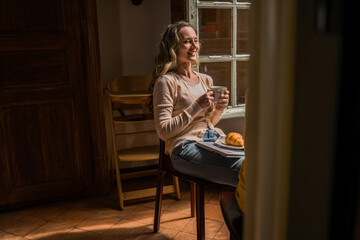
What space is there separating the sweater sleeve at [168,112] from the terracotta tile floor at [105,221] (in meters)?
0.71

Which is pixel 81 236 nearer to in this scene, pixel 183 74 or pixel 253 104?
pixel 183 74

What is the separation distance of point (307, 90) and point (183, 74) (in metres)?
1.81

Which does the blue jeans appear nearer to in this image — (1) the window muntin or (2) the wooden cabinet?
(1) the window muntin

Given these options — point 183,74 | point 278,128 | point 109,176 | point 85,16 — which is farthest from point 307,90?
point 109,176

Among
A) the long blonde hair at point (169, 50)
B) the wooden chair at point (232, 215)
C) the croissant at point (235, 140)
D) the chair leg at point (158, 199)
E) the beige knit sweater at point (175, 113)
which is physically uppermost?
the long blonde hair at point (169, 50)

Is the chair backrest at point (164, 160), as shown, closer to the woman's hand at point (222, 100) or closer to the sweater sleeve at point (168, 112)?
the sweater sleeve at point (168, 112)

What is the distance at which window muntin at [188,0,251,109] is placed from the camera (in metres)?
2.42

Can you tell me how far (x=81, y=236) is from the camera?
2.12 meters

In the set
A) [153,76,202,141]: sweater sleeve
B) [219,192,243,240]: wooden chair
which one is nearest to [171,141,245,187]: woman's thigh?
[153,76,202,141]: sweater sleeve

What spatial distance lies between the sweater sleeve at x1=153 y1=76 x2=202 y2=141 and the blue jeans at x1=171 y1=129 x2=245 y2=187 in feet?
0.32

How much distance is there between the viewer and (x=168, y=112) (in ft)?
6.02

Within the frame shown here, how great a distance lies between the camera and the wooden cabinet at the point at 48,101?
2285 mm

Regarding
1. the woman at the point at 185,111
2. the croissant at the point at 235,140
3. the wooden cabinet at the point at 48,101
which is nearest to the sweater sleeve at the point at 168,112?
the woman at the point at 185,111

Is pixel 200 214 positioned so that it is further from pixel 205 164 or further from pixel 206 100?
pixel 206 100
